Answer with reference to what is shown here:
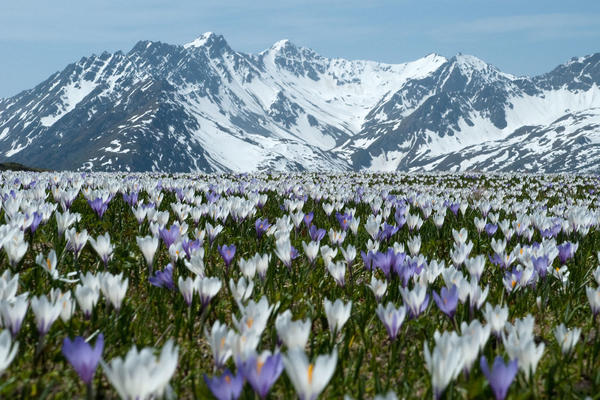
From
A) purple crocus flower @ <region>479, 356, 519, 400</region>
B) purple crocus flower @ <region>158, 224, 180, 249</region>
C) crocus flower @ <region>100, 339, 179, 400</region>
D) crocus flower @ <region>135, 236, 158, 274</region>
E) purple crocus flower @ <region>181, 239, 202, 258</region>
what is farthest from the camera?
purple crocus flower @ <region>158, 224, 180, 249</region>

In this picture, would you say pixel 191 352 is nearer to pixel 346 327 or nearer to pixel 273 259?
pixel 346 327

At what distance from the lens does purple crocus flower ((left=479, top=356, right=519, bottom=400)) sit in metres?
1.85

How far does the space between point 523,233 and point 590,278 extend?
5.16ft

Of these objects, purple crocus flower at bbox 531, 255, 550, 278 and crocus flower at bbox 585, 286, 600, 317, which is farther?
purple crocus flower at bbox 531, 255, 550, 278

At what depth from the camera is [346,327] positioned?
3.33m

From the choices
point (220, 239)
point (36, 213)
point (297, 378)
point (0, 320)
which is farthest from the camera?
point (220, 239)

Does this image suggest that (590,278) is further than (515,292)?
Yes

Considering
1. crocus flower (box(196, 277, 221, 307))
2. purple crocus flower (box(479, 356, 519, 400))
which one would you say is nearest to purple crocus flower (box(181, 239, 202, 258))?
crocus flower (box(196, 277, 221, 307))

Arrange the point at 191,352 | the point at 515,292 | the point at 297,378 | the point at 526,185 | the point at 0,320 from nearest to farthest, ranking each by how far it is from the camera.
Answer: the point at 297,378
the point at 0,320
the point at 191,352
the point at 515,292
the point at 526,185

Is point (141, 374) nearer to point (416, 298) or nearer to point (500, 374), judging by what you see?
point (500, 374)

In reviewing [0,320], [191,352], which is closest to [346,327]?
[191,352]

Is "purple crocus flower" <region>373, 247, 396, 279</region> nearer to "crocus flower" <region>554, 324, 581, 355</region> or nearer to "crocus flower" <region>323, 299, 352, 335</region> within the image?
"crocus flower" <region>323, 299, 352, 335</region>

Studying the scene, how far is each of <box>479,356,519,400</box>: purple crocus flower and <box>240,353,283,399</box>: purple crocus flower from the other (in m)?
0.80

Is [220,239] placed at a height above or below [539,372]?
above
